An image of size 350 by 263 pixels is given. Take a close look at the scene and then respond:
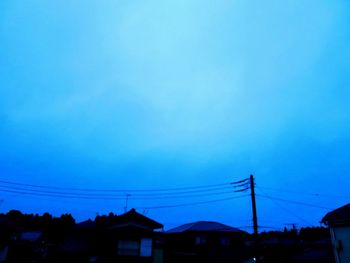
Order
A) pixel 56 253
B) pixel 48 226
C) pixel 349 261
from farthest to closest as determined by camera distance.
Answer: pixel 48 226 < pixel 56 253 < pixel 349 261

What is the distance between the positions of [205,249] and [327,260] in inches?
581

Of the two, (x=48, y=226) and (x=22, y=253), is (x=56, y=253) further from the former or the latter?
(x=48, y=226)

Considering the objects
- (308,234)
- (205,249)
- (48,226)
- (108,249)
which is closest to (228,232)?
(205,249)

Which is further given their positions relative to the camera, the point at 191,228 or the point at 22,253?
the point at 191,228

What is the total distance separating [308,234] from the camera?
232ft

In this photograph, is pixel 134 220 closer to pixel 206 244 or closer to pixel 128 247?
pixel 128 247

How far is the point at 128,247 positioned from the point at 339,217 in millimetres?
16990

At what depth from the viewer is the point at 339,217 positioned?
54.1 ft

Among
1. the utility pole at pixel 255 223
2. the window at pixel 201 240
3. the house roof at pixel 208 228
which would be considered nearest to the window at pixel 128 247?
the utility pole at pixel 255 223

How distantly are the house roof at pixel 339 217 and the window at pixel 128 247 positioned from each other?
50.9 ft

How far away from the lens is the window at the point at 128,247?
2298cm

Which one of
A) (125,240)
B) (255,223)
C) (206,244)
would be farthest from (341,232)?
(206,244)

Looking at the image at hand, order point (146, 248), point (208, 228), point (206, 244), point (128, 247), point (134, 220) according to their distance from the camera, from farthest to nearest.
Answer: point (208, 228) < point (206, 244) < point (134, 220) < point (146, 248) < point (128, 247)

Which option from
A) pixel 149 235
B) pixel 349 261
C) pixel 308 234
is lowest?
pixel 349 261
